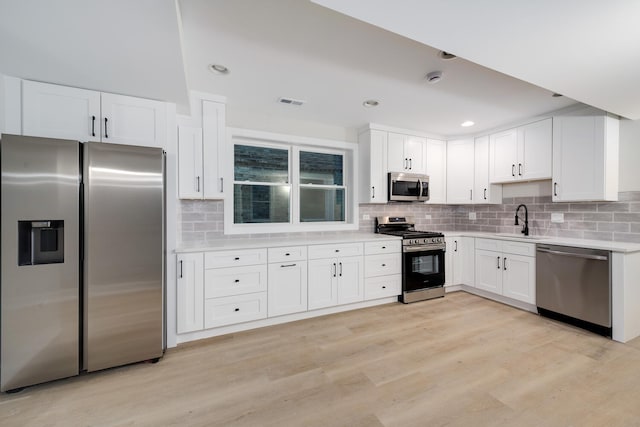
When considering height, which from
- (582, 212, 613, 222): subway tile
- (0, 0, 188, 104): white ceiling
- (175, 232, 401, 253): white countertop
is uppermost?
(0, 0, 188, 104): white ceiling

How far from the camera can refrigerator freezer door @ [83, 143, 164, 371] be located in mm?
2027

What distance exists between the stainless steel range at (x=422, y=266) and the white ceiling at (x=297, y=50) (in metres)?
1.79

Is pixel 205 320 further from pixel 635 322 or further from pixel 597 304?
pixel 635 322

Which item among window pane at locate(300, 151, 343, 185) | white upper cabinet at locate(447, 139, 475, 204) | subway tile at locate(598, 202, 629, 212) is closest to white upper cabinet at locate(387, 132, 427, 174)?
white upper cabinet at locate(447, 139, 475, 204)

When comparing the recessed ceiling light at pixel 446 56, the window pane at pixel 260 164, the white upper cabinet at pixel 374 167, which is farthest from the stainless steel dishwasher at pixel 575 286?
the window pane at pixel 260 164

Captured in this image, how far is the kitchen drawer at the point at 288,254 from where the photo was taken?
290 cm

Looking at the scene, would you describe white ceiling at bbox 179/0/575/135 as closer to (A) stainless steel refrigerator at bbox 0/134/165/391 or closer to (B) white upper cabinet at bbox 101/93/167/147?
(B) white upper cabinet at bbox 101/93/167/147

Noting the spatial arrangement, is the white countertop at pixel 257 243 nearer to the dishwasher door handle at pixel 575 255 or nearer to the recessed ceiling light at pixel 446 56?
the dishwasher door handle at pixel 575 255

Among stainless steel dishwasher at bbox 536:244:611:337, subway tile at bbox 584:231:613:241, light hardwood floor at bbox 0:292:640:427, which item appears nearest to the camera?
light hardwood floor at bbox 0:292:640:427

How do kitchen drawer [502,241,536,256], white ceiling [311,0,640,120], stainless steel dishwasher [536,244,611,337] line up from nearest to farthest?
white ceiling [311,0,640,120], stainless steel dishwasher [536,244,611,337], kitchen drawer [502,241,536,256]

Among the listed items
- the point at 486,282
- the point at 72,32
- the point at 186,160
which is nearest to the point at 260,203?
the point at 186,160

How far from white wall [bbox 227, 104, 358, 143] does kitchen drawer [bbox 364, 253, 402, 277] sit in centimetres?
177

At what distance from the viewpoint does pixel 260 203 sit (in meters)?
3.55

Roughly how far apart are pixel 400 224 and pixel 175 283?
125 inches
